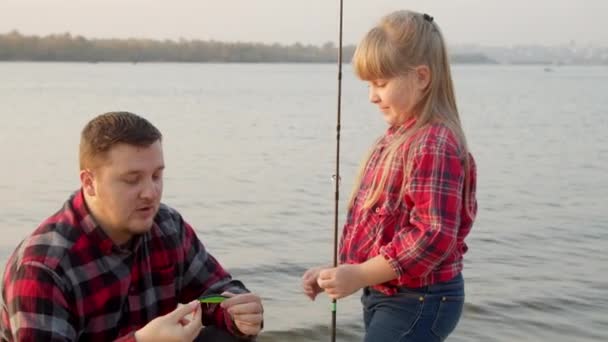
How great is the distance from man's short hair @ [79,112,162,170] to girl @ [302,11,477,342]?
815 mm

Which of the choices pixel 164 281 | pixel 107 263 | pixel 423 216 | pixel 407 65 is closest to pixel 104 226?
pixel 107 263

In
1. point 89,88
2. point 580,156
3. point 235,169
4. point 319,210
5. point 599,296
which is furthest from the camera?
point 89,88

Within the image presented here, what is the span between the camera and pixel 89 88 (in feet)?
123

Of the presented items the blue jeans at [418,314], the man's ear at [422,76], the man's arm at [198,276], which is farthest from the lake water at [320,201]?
the man's ear at [422,76]

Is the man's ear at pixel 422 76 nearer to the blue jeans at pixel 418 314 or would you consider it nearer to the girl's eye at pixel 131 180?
the blue jeans at pixel 418 314

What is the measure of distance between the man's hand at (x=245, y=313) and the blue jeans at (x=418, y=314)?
0.42 meters

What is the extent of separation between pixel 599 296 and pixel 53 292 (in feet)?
17.9

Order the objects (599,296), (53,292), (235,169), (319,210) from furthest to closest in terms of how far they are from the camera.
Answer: (235,169) < (319,210) < (599,296) < (53,292)

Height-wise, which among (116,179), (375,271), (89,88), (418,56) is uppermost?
(418,56)

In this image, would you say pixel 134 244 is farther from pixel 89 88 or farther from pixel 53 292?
pixel 89 88

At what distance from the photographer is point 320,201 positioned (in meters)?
11.9

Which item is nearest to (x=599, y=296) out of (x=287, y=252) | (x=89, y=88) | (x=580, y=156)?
(x=287, y=252)

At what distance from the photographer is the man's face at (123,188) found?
317 cm

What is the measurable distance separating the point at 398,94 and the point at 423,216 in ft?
1.58
